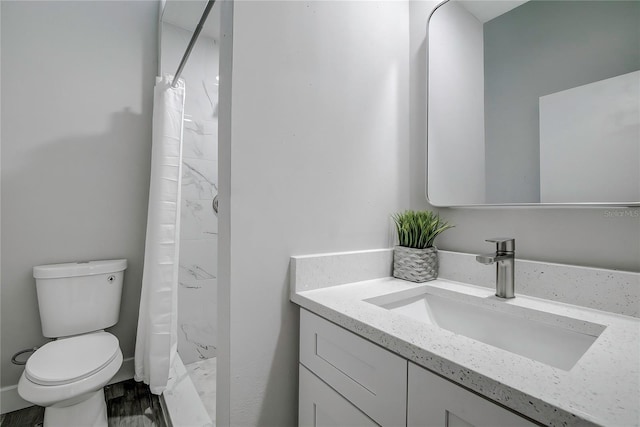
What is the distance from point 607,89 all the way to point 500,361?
2.53 ft

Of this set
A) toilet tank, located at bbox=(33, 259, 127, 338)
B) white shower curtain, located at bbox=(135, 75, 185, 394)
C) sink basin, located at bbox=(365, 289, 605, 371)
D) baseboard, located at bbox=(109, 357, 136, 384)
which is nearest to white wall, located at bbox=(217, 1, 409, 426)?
sink basin, located at bbox=(365, 289, 605, 371)

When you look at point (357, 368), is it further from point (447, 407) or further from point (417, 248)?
point (417, 248)

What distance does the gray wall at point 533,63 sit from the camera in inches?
29.7

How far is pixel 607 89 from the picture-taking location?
2.48 ft

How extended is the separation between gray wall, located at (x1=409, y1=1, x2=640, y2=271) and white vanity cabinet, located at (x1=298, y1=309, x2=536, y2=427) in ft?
2.03

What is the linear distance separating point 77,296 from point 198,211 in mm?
764

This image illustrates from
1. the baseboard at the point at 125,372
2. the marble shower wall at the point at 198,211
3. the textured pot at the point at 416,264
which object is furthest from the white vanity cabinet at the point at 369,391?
the baseboard at the point at 125,372

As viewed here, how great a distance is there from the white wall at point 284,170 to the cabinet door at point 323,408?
7cm

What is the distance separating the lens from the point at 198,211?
1945 mm

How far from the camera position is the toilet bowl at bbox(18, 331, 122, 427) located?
110 centimetres

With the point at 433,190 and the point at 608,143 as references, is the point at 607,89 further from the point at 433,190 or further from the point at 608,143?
the point at 433,190

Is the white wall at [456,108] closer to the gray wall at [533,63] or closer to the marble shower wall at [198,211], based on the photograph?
the gray wall at [533,63]

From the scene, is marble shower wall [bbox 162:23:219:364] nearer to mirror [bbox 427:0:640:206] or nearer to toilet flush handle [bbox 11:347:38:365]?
toilet flush handle [bbox 11:347:38:365]

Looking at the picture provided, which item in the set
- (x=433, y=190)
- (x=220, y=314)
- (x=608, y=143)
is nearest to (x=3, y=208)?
(x=220, y=314)
